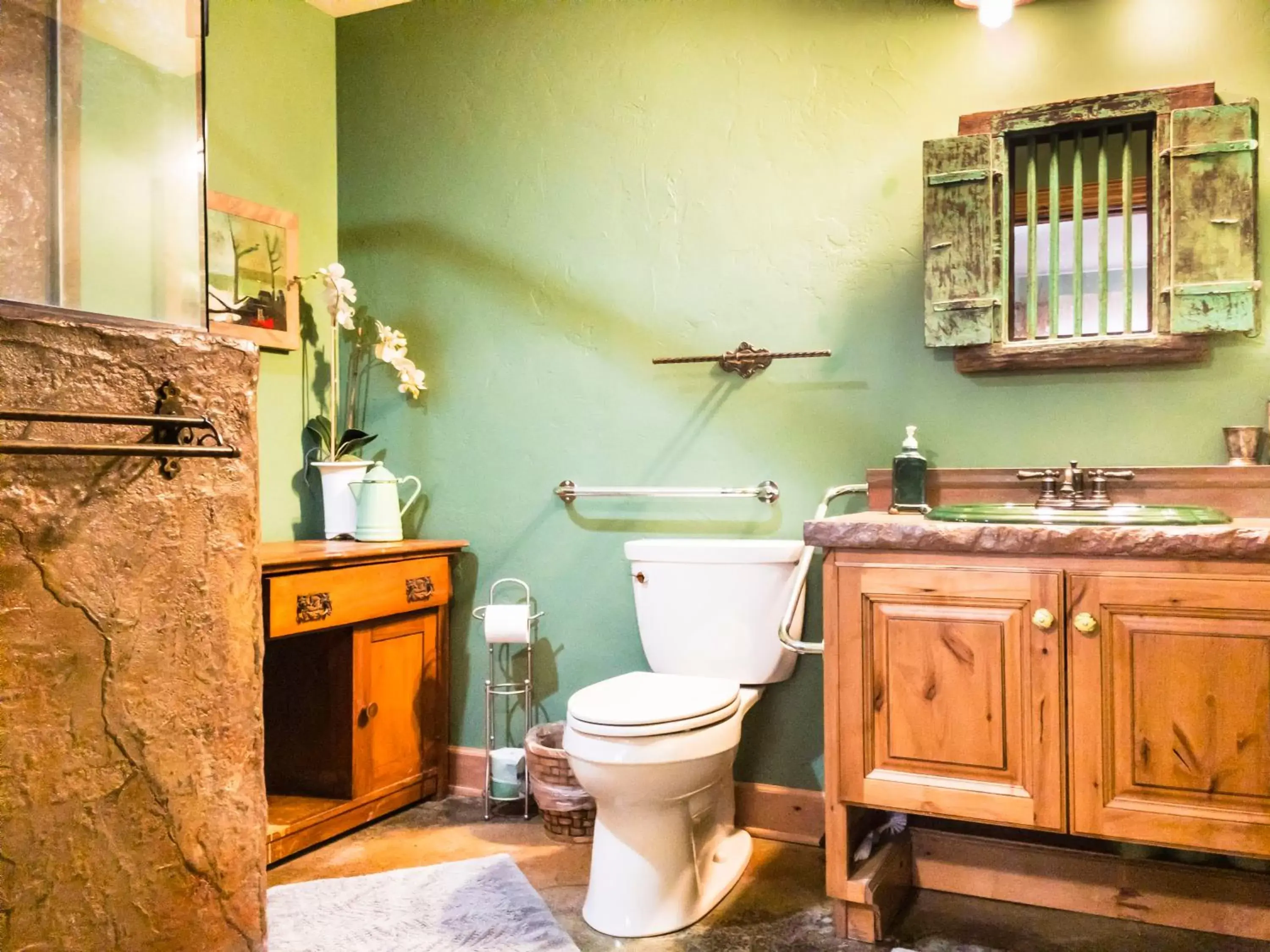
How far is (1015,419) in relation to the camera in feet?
6.84

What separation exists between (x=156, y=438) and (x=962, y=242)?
5.61ft

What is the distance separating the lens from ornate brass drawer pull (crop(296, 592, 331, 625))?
2.08 m

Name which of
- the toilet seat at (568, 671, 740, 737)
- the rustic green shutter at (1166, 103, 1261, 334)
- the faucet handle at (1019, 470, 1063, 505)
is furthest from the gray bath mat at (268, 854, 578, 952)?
the rustic green shutter at (1166, 103, 1261, 334)

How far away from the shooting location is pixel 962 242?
207cm

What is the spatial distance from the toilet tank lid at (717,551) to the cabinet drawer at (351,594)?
24.3 inches

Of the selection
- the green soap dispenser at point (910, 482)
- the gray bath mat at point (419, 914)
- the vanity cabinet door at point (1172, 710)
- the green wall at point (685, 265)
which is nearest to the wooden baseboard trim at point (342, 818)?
the gray bath mat at point (419, 914)

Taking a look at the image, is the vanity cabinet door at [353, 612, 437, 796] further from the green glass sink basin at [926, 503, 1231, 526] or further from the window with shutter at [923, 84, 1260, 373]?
the window with shutter at [923, 84, 1260, 373]

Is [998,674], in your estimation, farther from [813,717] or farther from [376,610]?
[376,610]

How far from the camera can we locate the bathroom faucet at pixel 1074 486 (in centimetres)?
182

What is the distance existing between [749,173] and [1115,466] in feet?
3.72

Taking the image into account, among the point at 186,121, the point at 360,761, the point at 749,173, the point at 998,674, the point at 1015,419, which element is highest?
the point at 749,173

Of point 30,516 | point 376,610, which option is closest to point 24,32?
point 30,516

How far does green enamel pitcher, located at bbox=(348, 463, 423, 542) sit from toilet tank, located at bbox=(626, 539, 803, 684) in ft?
2.51

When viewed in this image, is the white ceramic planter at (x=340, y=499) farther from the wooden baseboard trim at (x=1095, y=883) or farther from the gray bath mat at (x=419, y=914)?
the wooden baseboard trim at (x=1095, y=883)
